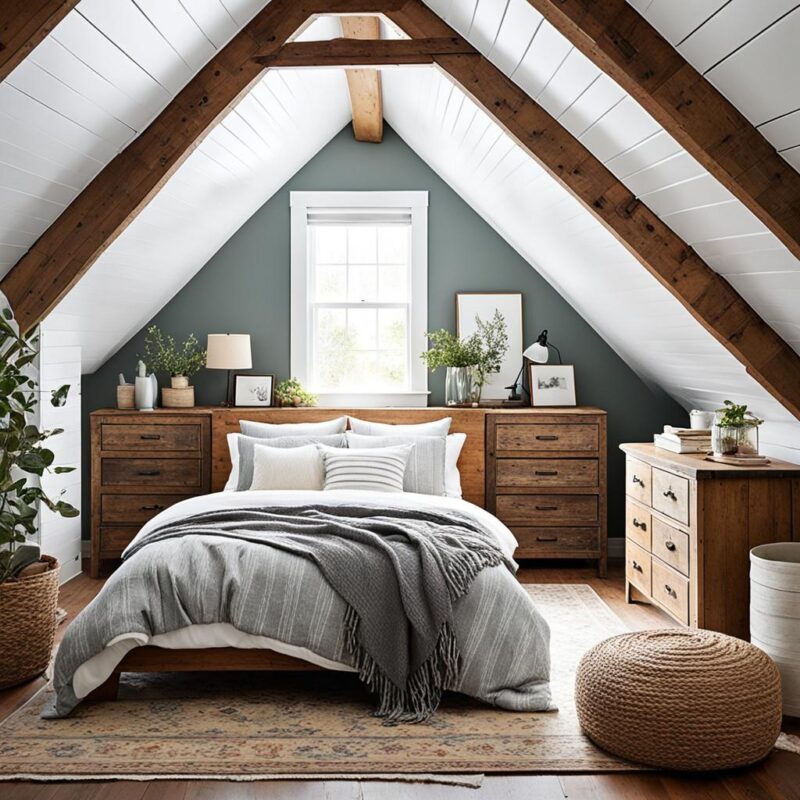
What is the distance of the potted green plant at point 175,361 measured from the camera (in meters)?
5.94

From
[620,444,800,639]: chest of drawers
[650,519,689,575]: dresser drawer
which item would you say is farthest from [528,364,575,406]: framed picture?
[620,444,800,639]: chest of drawers

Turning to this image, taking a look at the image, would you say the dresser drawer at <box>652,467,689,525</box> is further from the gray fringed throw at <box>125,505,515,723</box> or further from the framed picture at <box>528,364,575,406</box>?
the framed picture at <box>528,364,575,406</box>

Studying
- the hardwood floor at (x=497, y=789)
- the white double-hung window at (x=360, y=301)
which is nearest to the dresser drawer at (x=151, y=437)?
the white double-hung window at (x=360, y=301)

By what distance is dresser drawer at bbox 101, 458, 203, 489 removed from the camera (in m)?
5.66

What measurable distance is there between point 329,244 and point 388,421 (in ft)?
4.39

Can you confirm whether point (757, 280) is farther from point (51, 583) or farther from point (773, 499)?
point (51, 583)

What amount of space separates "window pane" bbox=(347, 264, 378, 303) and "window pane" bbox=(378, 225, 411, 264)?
0.32 ft

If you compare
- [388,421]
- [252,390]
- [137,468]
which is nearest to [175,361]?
[252,390]

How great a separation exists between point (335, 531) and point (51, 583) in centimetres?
117

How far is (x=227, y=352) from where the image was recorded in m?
5.83

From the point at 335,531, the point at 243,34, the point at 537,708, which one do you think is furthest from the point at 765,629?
the point at 243,34

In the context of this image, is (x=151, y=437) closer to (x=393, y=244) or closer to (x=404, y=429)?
(x=404, y=429)

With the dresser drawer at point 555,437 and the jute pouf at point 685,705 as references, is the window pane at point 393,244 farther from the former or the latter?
the jute pouf at point 685,705

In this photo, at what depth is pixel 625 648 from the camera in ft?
10.5
